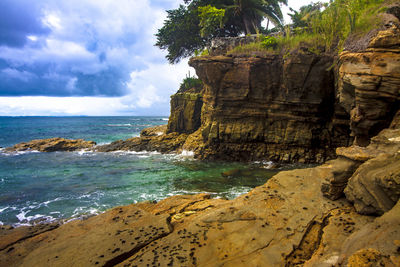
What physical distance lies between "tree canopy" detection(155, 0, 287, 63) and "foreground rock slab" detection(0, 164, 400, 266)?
17733 millimetres

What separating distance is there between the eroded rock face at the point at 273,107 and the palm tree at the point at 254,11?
25.6ft

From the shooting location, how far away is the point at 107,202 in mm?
9664

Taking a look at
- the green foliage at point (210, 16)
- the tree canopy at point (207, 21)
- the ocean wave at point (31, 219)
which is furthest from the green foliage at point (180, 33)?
the ocean wave at point (31, 219)

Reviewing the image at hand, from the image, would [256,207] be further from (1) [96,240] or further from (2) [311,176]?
(1) [96,240]

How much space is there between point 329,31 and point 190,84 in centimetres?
1462

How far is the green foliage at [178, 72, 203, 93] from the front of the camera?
25016 mm

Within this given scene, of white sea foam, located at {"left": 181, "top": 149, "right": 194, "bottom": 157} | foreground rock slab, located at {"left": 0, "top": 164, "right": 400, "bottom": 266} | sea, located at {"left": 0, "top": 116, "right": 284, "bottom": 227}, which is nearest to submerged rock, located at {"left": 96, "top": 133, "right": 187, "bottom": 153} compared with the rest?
white sea foam, located at {"left": 181, "top": 149, "right": 194, "bottom": 157}

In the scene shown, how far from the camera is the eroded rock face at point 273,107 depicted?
14.7m

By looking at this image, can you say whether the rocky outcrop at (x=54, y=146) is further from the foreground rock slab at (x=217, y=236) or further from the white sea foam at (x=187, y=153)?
the foreground rock slab at (x=217, y=236)

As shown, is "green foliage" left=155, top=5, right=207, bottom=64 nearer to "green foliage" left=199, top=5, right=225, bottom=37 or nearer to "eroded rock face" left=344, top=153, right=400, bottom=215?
"green foliage" left=199, top=5, right=225, bottom=37

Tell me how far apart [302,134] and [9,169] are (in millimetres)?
20229

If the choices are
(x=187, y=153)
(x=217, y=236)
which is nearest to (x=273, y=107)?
(x=187, y=153)

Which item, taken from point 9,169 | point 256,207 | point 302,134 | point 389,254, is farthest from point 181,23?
point 389,254

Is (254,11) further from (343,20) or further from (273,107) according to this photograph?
(273,107)
